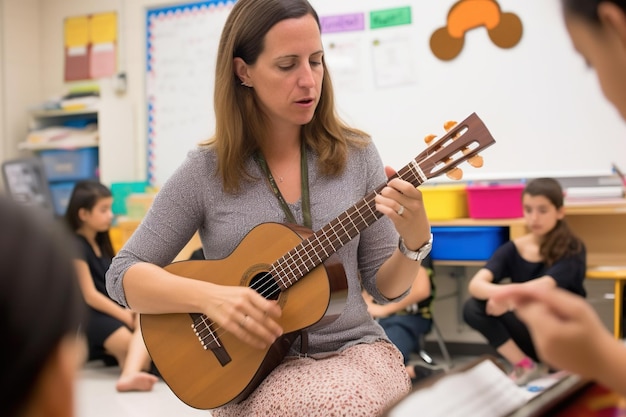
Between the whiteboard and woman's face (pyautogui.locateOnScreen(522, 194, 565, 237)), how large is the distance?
2.29ft

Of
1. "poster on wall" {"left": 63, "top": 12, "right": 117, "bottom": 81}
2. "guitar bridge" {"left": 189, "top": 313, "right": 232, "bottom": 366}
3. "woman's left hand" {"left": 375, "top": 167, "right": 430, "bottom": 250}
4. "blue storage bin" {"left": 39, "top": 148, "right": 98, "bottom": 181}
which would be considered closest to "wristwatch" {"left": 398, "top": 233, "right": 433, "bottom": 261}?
"woman's left hand" {"left": 375, "top": 167, "right": 430, "bottom": 250}

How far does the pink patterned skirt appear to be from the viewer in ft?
4.72

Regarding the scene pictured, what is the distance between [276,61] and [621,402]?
1.28m

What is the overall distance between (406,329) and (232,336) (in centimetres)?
236

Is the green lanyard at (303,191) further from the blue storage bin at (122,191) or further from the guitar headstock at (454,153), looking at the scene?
the blue storage bin at (122,191)

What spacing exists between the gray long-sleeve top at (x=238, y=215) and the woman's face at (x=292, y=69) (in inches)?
5.6

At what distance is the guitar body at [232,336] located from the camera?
63.0 inches

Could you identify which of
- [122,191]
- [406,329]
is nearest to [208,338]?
[406,329]

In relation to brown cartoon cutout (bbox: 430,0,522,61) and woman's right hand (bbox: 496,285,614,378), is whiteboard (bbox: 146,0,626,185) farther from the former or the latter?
woman's right hand (bbox: 496,285,614,378)

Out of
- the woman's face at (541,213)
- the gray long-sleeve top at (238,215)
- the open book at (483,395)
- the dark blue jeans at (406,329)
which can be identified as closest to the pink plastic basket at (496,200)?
the woman's face at (541,213)

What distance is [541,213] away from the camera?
358 cm

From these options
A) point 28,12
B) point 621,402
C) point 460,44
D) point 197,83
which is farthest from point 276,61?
point 28,12

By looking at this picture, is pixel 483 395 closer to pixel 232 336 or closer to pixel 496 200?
pixel 232 336

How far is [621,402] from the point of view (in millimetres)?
587
